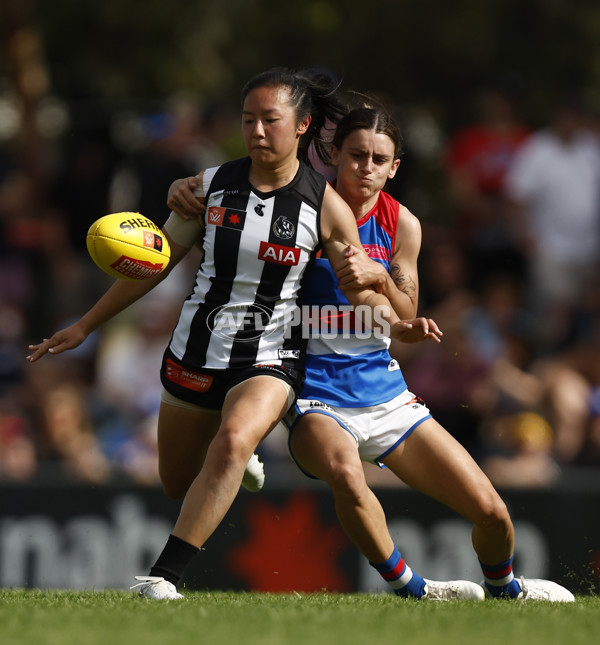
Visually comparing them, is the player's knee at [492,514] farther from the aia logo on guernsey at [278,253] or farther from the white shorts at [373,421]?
the aia logo on guernsey at [278,253]

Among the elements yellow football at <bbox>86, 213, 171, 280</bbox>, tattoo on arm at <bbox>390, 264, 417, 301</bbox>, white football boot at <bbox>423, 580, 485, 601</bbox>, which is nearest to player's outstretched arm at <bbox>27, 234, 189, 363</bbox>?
yellow football at <bbox>86, 213, 171, 280</bbox>

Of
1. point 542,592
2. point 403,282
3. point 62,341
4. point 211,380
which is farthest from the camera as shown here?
point 542,592

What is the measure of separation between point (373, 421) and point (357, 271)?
2.55 ft

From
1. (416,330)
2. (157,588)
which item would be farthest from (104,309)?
(416,330)

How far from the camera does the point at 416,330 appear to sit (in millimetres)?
5207

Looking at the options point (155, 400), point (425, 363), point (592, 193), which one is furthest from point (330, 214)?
point (592, 193)

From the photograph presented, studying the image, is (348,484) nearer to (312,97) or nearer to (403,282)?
(403,282)

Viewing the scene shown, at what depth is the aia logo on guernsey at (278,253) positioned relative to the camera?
5.30 m

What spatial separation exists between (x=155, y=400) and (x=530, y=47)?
6387mm

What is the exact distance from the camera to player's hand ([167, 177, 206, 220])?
17.8ft

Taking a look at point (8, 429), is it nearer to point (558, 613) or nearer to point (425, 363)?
point (425, 363)

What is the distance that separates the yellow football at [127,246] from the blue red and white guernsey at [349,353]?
2.42ft

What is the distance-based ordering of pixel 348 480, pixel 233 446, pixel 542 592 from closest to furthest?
pixel 233 446
pixel 348 480
pixel 542 592

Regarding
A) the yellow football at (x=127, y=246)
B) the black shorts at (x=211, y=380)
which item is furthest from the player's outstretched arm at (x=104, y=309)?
the black shorts at (x=211, y=380)
